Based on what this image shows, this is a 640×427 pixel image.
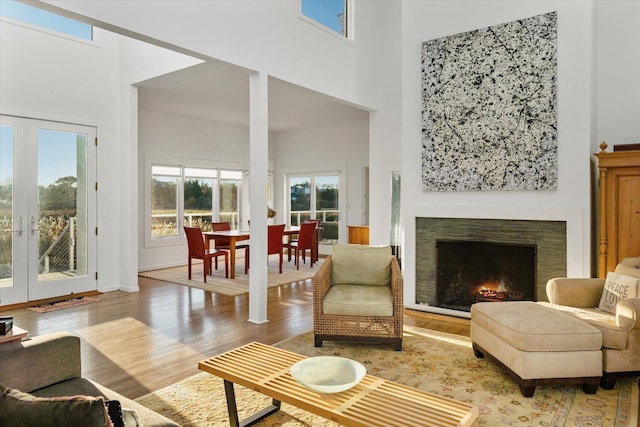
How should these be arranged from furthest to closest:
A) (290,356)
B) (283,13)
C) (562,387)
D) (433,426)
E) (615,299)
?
(283,13) → (615,299) → (562,387) → (290,356) → (433,426)

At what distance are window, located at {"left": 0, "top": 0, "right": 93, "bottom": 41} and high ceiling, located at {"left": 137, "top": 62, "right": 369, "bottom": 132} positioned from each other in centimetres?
97

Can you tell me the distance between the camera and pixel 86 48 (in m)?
5.56

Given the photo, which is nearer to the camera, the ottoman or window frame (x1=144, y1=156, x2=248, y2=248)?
the ottoman

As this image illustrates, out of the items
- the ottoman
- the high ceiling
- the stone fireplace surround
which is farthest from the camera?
the high ceiling

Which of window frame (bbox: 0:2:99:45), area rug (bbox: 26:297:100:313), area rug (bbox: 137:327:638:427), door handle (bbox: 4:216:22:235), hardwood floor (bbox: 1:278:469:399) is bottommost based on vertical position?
area rug (bbox: 137:327:638:427)

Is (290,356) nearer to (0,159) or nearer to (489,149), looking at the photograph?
(489,149)

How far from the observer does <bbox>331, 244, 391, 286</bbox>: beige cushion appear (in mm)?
3953

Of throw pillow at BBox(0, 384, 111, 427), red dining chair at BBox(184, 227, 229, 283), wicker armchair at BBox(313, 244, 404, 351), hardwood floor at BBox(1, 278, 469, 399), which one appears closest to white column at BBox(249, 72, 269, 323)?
hardwood floor at BBox(1, 278, 469, 399)

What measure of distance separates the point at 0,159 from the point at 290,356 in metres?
4.62

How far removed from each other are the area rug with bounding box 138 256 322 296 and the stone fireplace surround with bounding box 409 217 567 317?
7.90 feet

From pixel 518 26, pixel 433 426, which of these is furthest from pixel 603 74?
pixel 433 426

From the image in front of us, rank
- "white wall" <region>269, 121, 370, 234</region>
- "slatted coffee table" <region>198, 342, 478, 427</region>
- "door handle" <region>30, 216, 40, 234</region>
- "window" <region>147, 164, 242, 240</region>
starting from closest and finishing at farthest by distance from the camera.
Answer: "slatted coffee table" <region>198, 342, 478, 427</region>
"door handle" <region>30, 216, 40, 234</region>
"window" <region>147, 164, 242, 240</region>
"white wall" <region>269, 121, 370, 234</region>

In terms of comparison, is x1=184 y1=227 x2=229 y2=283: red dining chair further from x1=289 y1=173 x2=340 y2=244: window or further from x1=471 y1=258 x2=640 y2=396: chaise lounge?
x1=471 y1=258 x2=640 y2=396: chaise lounge

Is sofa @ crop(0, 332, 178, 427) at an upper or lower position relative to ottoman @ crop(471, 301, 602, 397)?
upper
